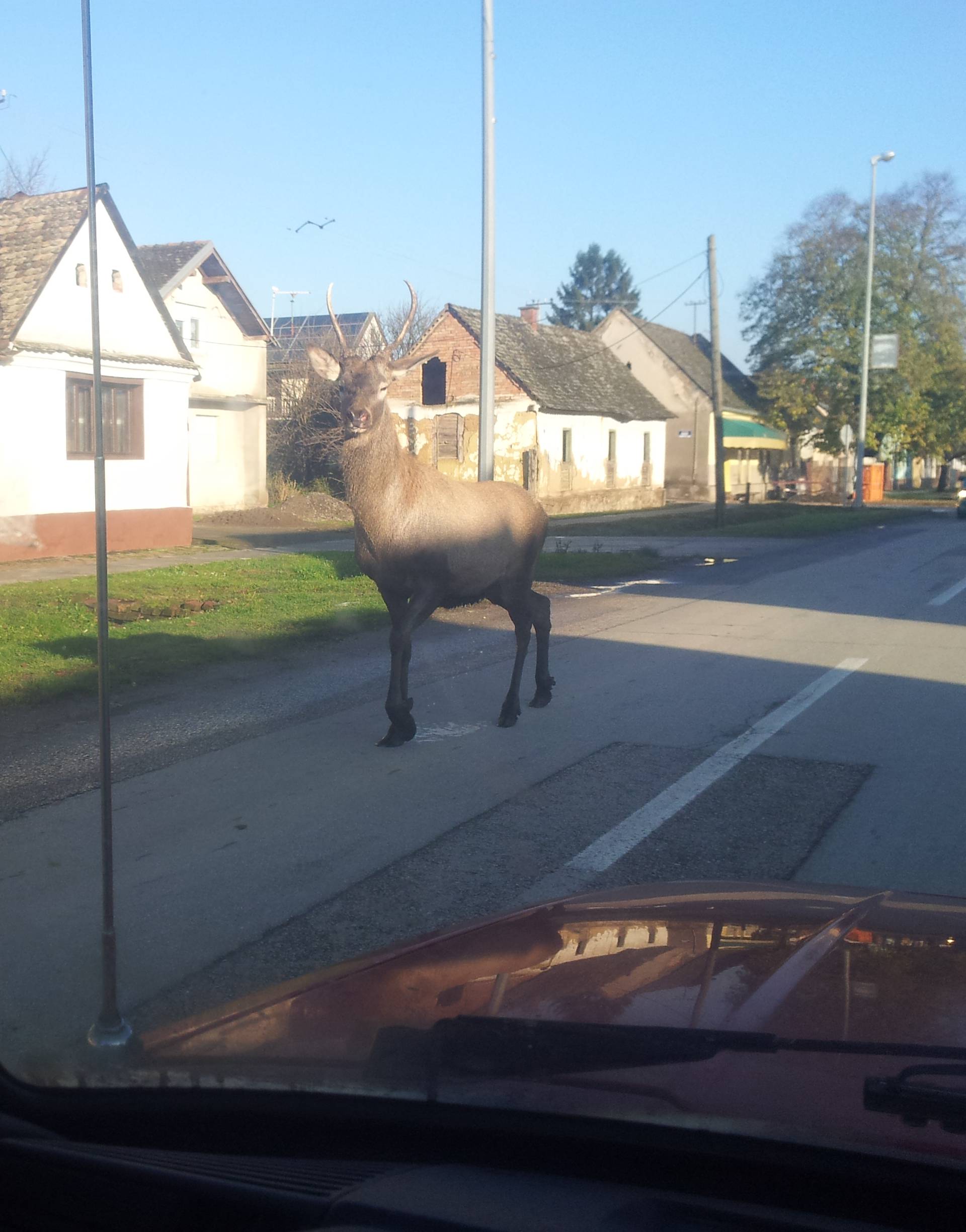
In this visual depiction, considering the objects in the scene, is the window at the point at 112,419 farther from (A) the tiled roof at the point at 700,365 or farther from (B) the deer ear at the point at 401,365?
(A) the tiled roof at the point at 700,365

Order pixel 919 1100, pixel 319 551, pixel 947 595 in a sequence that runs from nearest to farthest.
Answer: pixel 919 1100 < pixel 947 595 < pixel 319 551

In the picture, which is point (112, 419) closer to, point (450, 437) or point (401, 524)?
point (401, 524)

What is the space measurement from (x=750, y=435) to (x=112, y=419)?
34.4 metres

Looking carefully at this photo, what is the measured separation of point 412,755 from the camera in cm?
722

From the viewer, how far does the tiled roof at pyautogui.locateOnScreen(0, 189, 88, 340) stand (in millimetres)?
19609

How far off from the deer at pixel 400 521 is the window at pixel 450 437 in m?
31.2

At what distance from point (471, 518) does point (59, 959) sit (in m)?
4.47

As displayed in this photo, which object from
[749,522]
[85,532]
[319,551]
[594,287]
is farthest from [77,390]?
[594,287]

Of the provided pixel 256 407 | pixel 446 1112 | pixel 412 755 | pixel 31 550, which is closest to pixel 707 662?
pixel 412 755

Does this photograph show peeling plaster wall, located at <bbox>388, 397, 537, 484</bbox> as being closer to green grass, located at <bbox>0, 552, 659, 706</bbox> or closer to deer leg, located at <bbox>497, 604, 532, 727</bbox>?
green grass, located at <bbox>0, 552, 659, 706</bbox>

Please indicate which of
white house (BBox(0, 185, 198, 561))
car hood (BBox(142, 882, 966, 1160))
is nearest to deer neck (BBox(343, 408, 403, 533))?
car hood (BBox(142, 882, 966, 1160))

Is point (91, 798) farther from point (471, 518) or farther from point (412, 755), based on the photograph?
point (471, 518)

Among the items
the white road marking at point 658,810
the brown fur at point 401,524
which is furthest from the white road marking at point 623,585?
the brown fur at point 401,524

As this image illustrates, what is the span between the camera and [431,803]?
20.4ft
